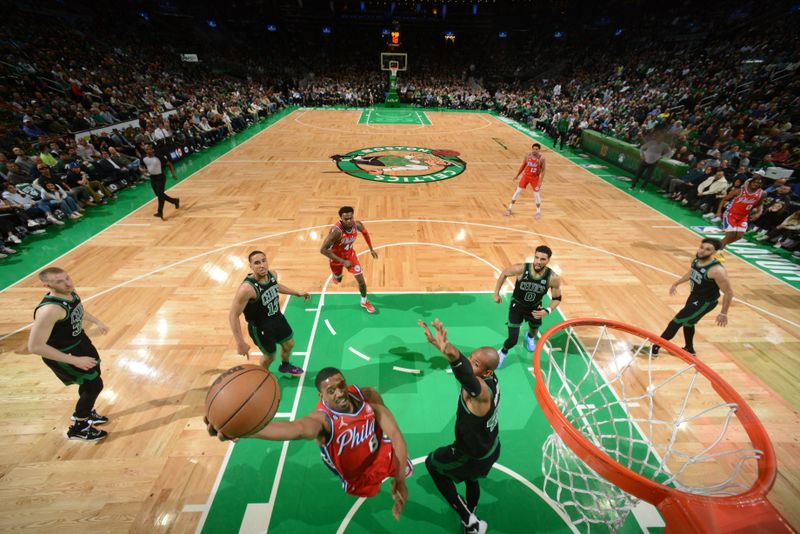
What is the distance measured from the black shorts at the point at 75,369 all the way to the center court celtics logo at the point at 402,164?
380 inches

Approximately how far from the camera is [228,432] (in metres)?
2.38

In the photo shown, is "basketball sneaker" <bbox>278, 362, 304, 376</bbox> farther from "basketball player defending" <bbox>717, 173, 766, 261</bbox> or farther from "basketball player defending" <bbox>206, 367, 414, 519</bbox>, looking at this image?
"basketball player defending" <bbox>717, 173, 766, 261</bbox>

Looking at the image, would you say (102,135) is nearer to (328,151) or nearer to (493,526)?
(328,151)

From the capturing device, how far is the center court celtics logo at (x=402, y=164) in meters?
12.8

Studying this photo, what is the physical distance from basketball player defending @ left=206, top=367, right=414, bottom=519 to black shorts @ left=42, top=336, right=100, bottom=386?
8.08 feet

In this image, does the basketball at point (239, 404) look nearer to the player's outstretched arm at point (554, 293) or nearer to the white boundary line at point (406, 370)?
the white boundary line at point (406, 370)

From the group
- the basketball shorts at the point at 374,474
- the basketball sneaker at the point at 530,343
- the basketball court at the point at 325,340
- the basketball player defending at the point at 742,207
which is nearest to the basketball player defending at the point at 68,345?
the basketball court at the point at 325,340

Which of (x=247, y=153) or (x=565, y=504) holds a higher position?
(x=247, y=153)

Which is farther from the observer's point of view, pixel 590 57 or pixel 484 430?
pixel 590 57

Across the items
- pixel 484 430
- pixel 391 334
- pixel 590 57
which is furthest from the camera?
pixel 590 57

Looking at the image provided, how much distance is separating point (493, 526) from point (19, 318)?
7.41 meters

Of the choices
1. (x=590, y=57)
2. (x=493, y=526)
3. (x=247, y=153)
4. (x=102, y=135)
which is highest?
(x=590, y=57)

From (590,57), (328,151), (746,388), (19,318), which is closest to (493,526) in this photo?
(746,388)

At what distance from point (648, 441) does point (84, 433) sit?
5.91 meters
